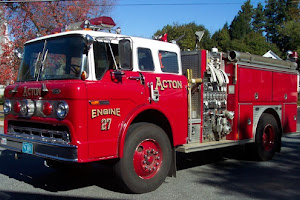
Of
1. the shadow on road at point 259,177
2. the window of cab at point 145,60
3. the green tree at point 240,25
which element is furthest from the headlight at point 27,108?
the green tree at point 240,25

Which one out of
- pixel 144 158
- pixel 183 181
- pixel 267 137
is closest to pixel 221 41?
pixel 267 137

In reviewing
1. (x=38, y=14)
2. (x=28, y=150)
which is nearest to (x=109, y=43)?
(x=28, y=150)

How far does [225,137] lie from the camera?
301 inches

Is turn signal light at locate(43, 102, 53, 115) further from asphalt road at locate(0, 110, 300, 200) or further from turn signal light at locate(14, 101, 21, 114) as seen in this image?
asphalt road at locate(0, 110, 300, 200)

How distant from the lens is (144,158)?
5.62 m

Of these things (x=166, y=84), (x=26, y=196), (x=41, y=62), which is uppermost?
(x=41, y=62)

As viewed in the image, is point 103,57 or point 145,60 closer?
point 103,57

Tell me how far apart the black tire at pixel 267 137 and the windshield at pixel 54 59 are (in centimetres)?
489

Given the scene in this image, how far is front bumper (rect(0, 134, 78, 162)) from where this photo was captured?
15.5 feet

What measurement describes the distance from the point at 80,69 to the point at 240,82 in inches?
157

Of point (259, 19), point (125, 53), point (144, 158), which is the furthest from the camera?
point (259, 19)

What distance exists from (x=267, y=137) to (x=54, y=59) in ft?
18.6

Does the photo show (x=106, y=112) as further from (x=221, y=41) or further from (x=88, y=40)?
(x=221, y=41)

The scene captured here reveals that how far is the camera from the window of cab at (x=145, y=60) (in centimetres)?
583
